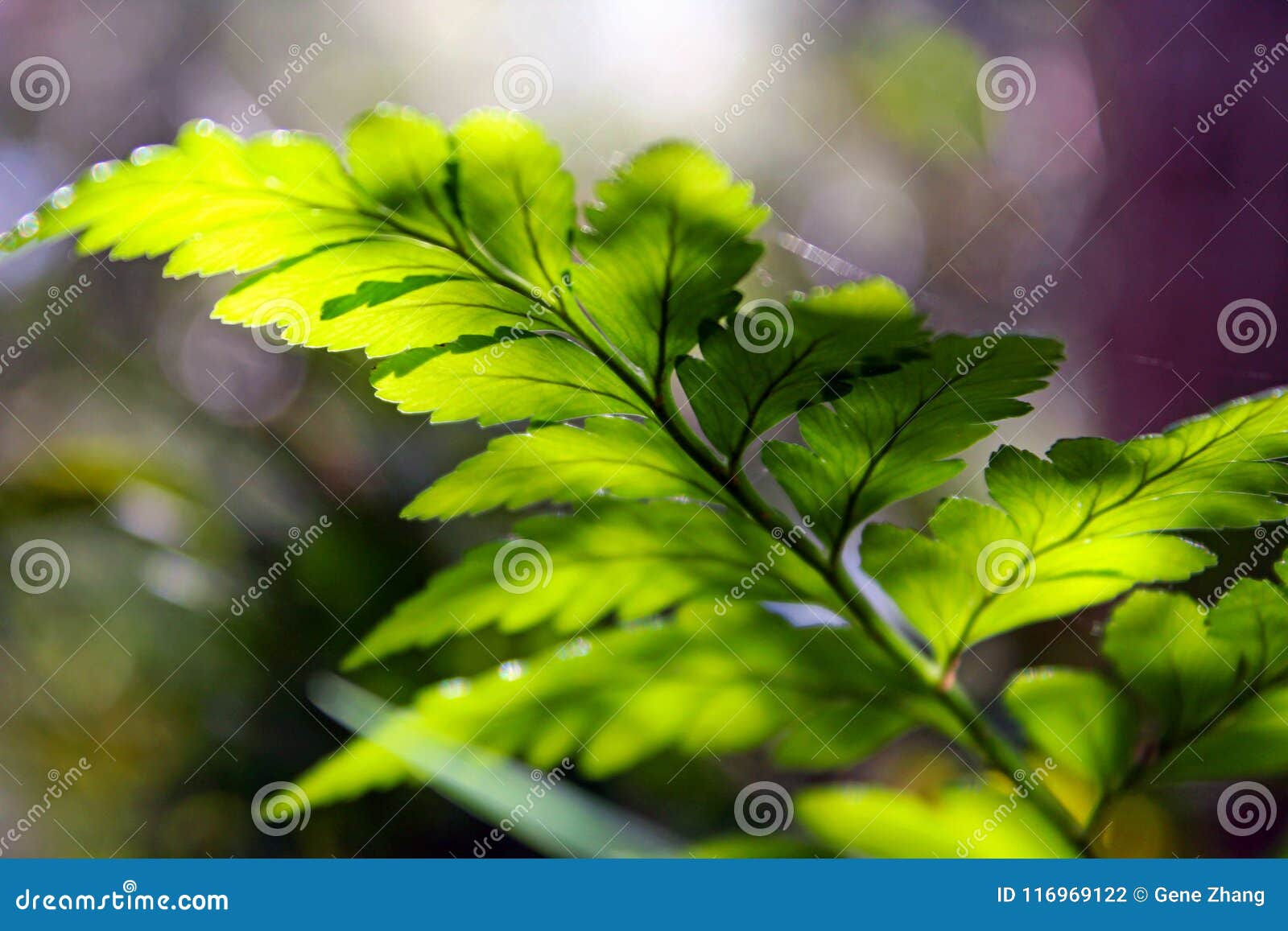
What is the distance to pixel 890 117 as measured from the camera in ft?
5.00

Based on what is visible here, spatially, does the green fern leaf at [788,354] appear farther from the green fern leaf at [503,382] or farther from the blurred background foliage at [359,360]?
the blurred background foliage at [359,360]

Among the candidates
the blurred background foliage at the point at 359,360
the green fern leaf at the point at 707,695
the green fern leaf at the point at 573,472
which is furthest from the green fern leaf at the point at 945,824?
the blurred background foliage at the point at 359,360

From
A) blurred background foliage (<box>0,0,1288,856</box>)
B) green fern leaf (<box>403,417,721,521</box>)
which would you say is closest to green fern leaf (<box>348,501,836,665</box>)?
green fern leaf (<box>403,417,721,521</box>)

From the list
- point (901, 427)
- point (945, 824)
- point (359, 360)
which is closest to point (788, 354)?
point (901, 427)

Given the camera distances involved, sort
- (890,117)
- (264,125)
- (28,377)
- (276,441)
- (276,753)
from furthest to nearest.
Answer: (890,117)
(264,125)
(28,377)
(276,441)
(276,753)

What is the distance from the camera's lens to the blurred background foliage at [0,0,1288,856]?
3.14 feet

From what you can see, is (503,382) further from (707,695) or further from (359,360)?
(359,360)

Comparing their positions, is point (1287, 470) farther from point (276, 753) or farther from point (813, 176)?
point (813, 176)

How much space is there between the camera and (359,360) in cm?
123

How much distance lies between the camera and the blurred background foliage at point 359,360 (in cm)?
96

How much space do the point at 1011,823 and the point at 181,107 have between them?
163 centimetres

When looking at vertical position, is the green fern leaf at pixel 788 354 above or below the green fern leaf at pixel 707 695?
above

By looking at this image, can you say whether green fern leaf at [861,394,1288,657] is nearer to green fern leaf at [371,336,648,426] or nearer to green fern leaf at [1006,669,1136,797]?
green fern leaf at [1006,669,1136,797]

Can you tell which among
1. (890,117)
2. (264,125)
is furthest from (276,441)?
(890,117)
